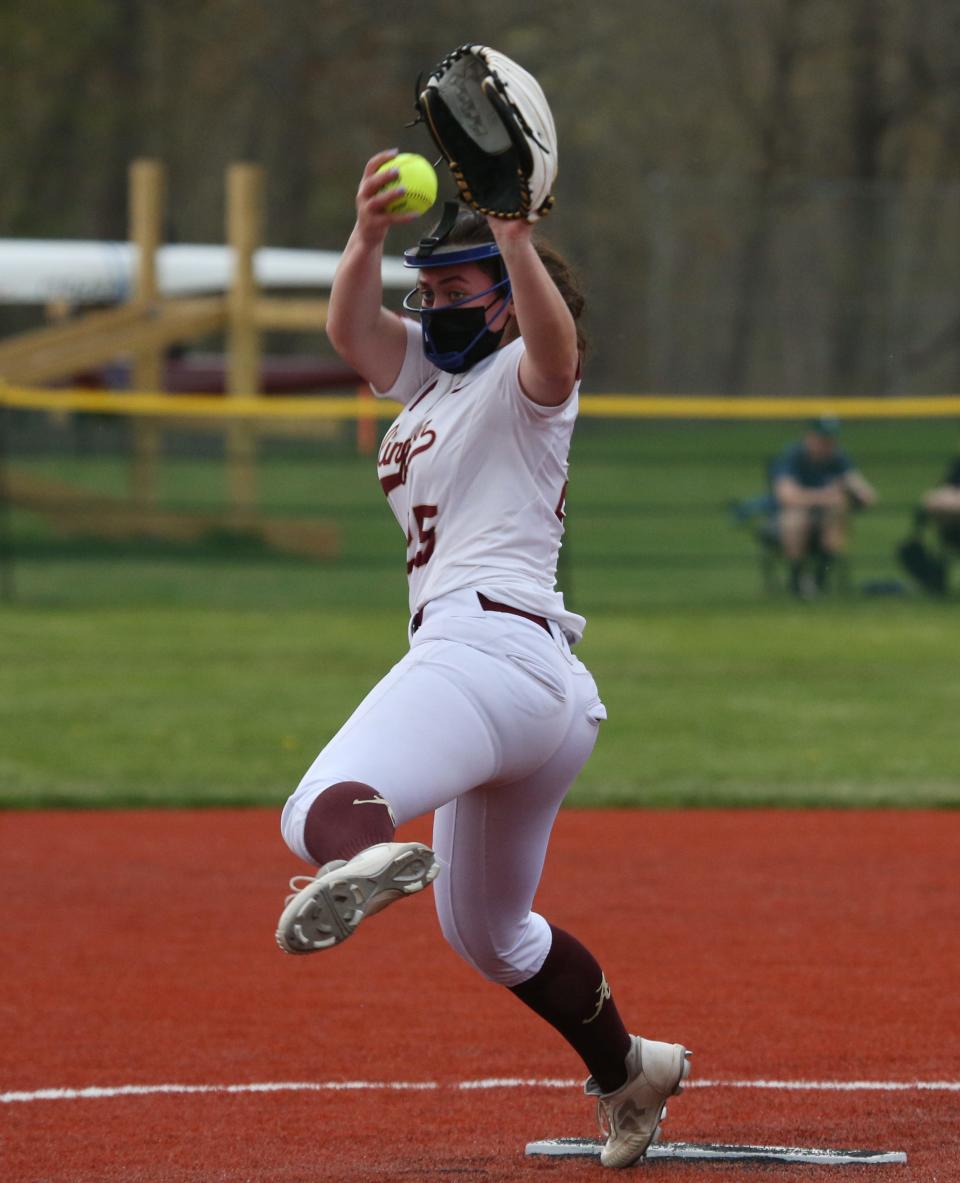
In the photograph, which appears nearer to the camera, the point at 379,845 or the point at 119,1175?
the point at 379,845

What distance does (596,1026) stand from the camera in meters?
4.32

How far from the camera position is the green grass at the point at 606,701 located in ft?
31.2

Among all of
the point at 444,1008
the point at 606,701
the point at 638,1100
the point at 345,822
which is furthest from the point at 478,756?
the point at 606,701

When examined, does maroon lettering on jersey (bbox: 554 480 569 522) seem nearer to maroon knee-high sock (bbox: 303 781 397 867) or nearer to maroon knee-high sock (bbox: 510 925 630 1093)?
maroon knee-high sock (bbox: 303 781 397 867)

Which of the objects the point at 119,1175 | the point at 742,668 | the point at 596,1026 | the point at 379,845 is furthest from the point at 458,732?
the point at 742,668

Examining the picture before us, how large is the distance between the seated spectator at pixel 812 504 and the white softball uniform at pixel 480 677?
1212 centimetres

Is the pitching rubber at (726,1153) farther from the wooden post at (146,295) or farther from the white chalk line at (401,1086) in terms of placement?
the wooden post at (146,295)

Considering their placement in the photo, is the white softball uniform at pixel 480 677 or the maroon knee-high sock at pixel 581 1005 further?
the maroon knee-high sock at pixel 581 1005

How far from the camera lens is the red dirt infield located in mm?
4492

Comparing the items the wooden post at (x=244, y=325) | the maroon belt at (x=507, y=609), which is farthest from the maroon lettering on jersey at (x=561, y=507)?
the wooden post at (x=244, y=325)

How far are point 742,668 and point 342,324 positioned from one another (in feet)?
29.0

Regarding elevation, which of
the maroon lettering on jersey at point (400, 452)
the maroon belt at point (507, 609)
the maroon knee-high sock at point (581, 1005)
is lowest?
the maroon knee-high sock at point (581, 1005)

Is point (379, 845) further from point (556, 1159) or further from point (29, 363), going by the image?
point (29, 363)

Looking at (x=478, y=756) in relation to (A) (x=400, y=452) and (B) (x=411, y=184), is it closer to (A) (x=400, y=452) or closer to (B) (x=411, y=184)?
(A) (x=400, y=452)
